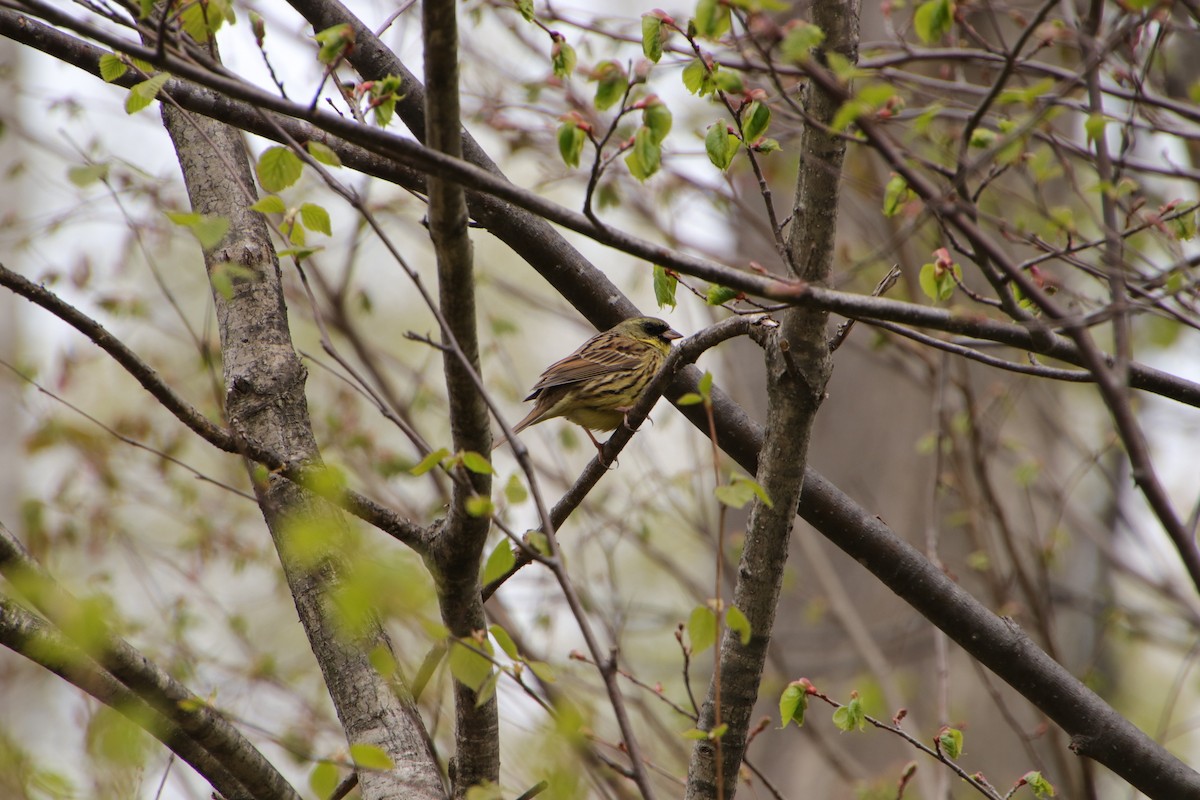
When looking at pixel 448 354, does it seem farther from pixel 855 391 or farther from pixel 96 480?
pixel 855 391

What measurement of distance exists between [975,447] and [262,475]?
4201 mm

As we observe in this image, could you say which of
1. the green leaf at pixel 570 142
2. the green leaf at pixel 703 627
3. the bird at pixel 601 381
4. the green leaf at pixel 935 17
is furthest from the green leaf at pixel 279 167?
the bird at pixel 601 381

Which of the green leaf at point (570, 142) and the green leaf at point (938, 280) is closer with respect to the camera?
the green leaf at point (570, 142)

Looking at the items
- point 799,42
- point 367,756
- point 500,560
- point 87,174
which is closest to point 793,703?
point 500,560

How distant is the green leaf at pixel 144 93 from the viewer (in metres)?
2.46

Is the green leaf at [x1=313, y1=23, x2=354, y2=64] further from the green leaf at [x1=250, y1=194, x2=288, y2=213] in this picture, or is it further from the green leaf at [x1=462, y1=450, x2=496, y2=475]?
the green leaf at [x1=462, y1=450, x2=496, y2=475]

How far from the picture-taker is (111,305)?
676 cm

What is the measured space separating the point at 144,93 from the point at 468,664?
146 centimetres

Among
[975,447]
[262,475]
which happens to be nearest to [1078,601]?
[975,447]

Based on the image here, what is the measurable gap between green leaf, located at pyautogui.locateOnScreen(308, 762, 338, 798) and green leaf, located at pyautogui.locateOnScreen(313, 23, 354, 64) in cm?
149

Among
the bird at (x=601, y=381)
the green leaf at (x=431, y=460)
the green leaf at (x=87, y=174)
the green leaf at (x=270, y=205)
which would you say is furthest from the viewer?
the bird at (x=601, y=381)

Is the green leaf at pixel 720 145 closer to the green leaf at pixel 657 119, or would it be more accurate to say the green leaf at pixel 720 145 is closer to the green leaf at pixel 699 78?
the green leaf at pixel 699 78

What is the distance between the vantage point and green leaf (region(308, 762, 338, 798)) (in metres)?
2.14

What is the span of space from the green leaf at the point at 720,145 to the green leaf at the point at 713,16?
0.44m
